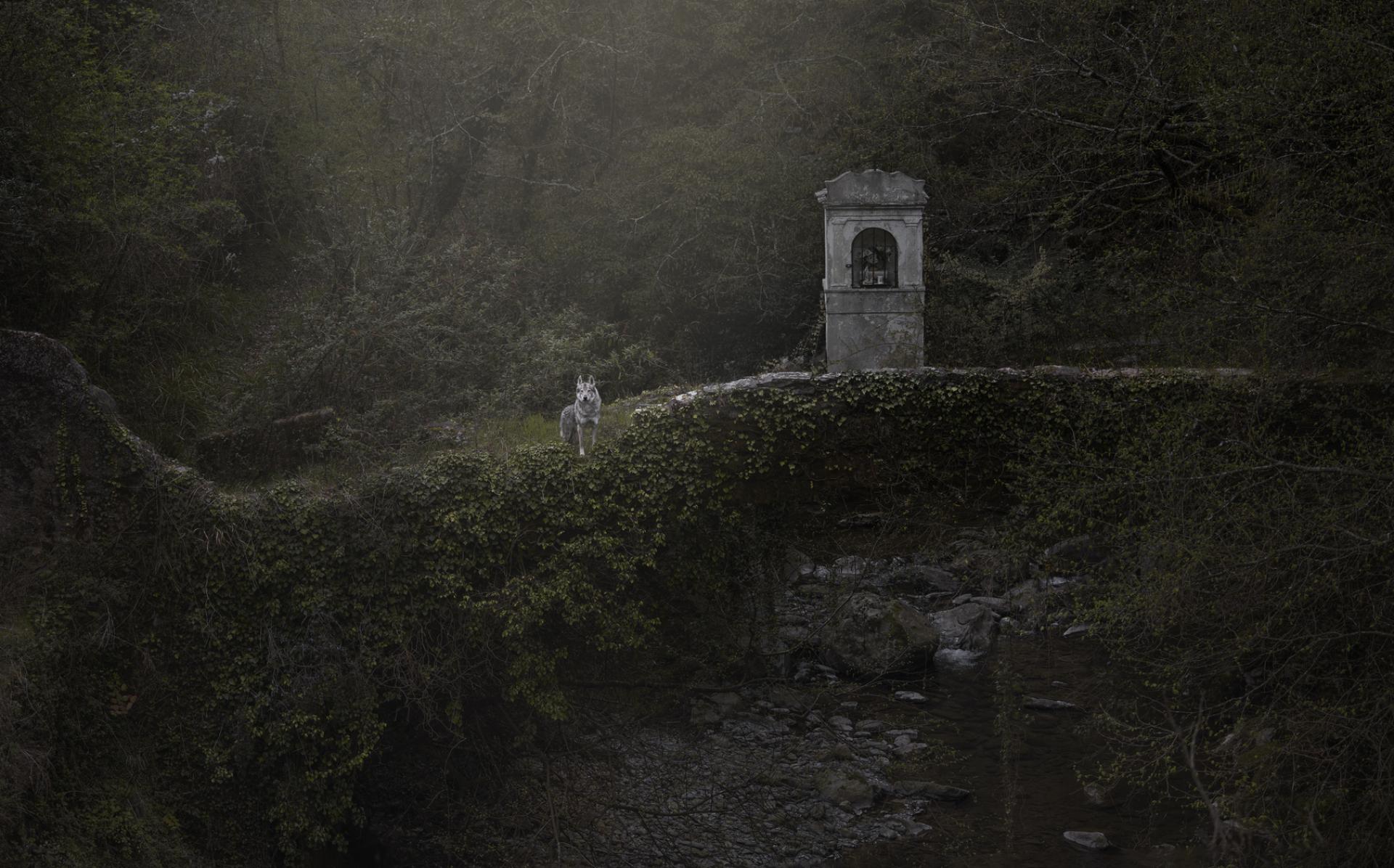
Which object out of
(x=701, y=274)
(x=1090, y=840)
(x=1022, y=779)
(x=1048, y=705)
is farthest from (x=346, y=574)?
(x=1048, y=705)

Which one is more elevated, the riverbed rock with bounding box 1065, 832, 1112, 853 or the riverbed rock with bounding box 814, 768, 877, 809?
the riverbed rock with bounding box 1065, 832, 1112, 853

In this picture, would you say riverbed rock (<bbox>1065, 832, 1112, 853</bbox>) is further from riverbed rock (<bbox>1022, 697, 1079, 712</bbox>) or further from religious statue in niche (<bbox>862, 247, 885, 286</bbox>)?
religious statue in niche (<bbox>862, 247, 885, 286</bbox>)

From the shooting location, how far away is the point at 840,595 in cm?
1573

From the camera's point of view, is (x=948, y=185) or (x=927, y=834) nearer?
(x=927, y=834)

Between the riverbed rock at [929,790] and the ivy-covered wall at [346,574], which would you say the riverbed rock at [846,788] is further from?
the ivy-covered wall at [346,574]

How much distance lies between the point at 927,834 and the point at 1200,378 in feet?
18.4

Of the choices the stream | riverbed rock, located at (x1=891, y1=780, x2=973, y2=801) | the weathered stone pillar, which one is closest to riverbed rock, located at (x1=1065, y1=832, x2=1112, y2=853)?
the stream

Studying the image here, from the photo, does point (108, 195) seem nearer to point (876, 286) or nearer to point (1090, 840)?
point (876, 286)

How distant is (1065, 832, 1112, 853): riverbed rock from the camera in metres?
11.0

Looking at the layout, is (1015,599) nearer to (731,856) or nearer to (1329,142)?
(731,856)

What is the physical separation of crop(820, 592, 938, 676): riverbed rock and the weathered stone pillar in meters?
3.40

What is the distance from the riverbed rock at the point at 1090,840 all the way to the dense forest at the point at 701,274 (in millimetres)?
891

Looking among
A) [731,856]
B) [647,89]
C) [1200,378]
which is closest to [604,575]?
[731,856]

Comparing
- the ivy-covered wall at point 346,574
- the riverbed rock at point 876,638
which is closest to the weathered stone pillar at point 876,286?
the ivy-covered wall at point 346,574
